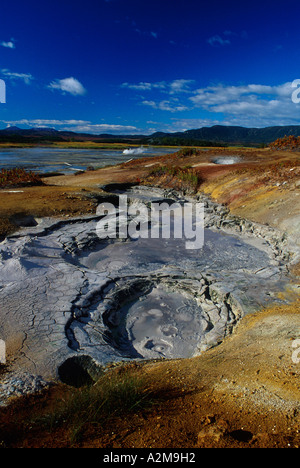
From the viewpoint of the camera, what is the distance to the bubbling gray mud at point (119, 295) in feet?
12.8

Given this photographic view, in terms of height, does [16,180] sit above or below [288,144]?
below

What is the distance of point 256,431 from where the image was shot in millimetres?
2197

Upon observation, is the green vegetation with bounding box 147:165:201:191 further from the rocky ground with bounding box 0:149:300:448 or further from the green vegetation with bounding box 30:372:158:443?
the green vegetation with bounding box 30:372:158:443

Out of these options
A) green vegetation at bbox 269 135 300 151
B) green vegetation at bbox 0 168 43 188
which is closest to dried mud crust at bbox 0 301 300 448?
green vegetation at bbox 0 168 43 188

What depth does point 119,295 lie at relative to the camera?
536 cm

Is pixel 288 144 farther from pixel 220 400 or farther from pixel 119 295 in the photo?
pixel 220 400

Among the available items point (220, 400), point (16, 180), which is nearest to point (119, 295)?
point (220, 400)

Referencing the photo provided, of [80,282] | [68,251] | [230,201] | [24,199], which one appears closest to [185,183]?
[230,201]

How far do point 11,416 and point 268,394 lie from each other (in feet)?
7.95
